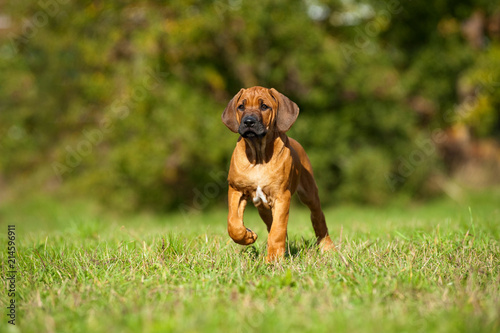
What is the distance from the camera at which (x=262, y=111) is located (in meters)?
4.38

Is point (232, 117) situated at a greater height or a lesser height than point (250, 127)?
greater

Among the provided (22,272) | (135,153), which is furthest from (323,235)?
(135,153)

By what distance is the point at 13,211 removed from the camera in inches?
584

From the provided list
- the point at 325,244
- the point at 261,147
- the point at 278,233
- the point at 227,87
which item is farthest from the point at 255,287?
the point at 227,87

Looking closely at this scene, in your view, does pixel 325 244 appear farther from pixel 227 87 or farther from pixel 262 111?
pixel 227 87

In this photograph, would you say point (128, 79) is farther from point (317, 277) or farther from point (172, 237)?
point (317, 277)

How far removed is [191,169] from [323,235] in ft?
26.5

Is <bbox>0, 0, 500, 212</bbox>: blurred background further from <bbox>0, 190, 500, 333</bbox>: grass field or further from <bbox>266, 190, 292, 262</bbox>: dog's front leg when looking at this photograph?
<bbox>266, 190, 292, 262</bbox>: dog's front leg

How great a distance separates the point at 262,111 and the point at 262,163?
18.0 inches

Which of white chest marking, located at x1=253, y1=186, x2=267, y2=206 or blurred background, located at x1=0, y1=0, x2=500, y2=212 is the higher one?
blurred background, located at x1=0, y1=0, x2=500, y2=212

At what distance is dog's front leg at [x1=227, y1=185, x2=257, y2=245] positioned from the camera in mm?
4273

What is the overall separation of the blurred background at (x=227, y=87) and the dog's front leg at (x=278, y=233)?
7.61 metres

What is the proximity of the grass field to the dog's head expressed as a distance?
3.77 feet

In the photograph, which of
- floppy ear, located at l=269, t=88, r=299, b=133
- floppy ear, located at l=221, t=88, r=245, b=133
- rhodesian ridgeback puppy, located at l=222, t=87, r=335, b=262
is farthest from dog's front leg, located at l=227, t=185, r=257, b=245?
floppy ear, located at l=269, t=88, r=299, b=133
